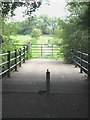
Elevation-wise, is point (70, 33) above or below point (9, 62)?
above

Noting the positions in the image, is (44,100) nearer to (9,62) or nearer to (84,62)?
(9,62)

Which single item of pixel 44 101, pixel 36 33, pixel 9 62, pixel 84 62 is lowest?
pixel 44 101

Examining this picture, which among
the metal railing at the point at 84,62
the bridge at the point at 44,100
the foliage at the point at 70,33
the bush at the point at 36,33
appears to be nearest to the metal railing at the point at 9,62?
the bridge at the point at 44,100

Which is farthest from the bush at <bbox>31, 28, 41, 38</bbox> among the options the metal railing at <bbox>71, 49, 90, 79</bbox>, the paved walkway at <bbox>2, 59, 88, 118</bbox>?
the paved walkway at <bbox>2, 59, 88, 118</bbox>

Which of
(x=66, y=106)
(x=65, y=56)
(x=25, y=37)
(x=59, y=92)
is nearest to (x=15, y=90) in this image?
(x=59, y=92)

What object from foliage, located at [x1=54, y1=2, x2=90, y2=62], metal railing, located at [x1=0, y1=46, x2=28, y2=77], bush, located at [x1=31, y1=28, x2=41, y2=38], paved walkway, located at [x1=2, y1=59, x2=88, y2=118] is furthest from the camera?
bush, located at [x1=31, y1=28, x2=41, y2=38]

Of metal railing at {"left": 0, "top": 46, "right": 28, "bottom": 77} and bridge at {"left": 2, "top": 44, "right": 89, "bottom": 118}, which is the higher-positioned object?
metal railing at {"left": 0, "top": 46, "right": 28, "bottom": 77}

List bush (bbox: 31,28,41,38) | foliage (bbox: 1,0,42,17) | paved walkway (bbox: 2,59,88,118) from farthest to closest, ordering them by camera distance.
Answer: bush (bbox: 31,28,41,38)
foliage (bbox: 1,0,42,17)
paved walkway (bbox: 2,59,88,118)

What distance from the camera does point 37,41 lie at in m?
32.3

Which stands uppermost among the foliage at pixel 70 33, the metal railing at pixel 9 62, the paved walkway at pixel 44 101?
the foliage at pixel 70 33

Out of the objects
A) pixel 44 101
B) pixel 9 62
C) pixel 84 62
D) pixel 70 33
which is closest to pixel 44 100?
pixel 44 101

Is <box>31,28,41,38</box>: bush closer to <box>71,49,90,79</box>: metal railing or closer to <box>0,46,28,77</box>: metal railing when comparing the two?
<box>0,46,28,77</box>: metal railing

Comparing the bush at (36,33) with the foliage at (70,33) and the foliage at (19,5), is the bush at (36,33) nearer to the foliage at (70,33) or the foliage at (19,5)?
the foliage at (70,33)

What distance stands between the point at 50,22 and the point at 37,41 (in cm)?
295
